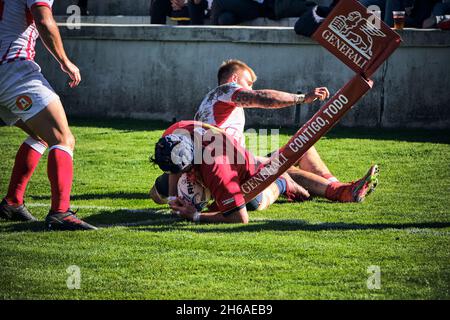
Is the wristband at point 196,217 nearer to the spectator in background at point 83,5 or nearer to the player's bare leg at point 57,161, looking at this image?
the player's bare leg at point 57,161

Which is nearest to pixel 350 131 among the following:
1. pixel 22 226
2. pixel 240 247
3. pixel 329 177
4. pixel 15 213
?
pixel 329 177

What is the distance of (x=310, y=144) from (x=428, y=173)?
322 centimetres

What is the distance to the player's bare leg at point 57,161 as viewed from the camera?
7.79 metres

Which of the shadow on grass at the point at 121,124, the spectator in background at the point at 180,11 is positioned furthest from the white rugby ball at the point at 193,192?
the spectator in background at the point at 180,11

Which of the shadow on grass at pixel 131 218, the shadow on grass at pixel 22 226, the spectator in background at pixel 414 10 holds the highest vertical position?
the spectator in background at pixel 414 10

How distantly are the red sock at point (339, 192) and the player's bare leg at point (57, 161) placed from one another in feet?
8.68

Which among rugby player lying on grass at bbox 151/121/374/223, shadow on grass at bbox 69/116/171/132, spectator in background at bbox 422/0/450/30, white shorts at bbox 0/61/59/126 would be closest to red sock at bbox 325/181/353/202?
rugby player lying on grass at bbox 151/121/374/223

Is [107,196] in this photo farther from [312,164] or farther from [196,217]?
[312,164]

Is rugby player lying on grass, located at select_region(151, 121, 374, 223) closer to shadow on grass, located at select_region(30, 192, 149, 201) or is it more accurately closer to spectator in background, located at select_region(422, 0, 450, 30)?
shadow on grass, located at select_region(30, 192, 149, 201)

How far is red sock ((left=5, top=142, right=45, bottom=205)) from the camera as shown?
8.41 m

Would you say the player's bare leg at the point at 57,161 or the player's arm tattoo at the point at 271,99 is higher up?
the player's arm tattoo at the point at 271,99

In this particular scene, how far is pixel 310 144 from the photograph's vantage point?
809cm
